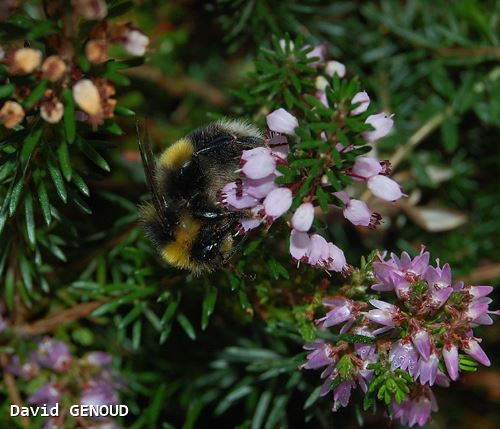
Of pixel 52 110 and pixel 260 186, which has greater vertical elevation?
pixel 52 110

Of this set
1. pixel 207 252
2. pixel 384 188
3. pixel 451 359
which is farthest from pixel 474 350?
pixel 207 252

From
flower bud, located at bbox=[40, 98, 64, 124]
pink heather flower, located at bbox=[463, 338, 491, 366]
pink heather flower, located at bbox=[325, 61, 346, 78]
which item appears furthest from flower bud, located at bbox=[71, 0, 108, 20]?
→ pink heather flower, located at bbox=[463, 338, 491, 366]

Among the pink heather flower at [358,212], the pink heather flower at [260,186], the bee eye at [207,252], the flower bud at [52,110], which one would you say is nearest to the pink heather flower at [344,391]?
the pink heather flower at [358,212]

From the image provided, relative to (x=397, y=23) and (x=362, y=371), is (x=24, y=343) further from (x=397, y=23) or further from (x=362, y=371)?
(x=397, y=23)

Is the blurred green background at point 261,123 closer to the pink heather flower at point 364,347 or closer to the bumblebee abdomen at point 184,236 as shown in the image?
the bumblebee abdomen at point 184,236

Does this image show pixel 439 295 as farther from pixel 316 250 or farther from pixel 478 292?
pixel 316 250

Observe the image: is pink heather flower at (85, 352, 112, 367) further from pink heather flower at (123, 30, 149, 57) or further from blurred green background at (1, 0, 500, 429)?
pink heather flower at (123, 30, 149, 57)

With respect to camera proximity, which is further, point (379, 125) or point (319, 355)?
point (319, 355)
